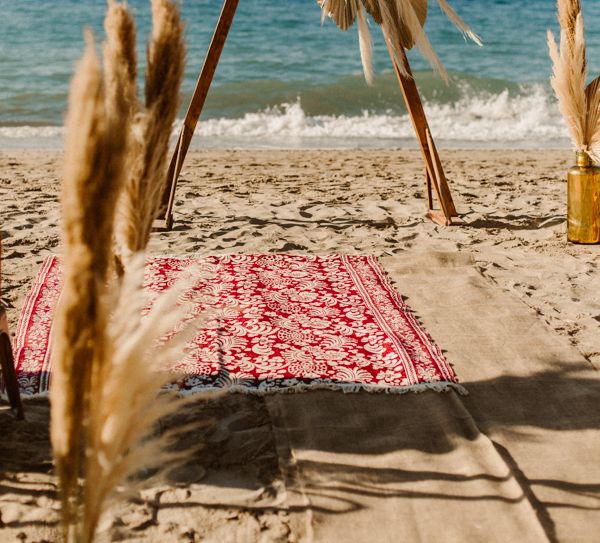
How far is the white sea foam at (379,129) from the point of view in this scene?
33.8 ft

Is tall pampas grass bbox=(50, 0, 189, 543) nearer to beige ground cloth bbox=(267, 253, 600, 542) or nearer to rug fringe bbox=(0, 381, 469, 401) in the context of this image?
beige ground cloth bbox=(267, 253, 600, 542)

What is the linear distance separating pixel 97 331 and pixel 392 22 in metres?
3.91

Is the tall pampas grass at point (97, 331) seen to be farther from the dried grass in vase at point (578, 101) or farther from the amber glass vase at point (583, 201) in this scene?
the amber glass vase at point (583, 201)

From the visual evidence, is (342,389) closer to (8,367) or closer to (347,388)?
(347,388)

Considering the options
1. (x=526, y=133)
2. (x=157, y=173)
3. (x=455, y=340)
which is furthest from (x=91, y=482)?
(x=526, y=133)

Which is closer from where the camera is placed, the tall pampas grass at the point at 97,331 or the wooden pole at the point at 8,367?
the tall pampas grass at the point at 97,331

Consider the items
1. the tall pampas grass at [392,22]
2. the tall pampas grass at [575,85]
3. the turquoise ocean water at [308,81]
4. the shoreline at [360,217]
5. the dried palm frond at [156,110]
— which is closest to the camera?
the dried palm frond at [156,110]

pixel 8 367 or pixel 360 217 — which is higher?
pixel 8 367

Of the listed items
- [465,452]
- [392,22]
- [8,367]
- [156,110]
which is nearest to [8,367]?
[8,367]

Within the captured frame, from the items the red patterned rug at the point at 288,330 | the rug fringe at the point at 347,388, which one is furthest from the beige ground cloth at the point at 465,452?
the red patterned rug at the point at 288,330

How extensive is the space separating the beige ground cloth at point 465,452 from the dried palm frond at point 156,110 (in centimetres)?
106

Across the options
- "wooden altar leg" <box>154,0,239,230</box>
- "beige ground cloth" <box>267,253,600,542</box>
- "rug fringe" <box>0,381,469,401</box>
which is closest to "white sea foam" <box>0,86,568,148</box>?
"wooden altar leg" <box>154,0,239,230</box>

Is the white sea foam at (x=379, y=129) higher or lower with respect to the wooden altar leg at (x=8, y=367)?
lower

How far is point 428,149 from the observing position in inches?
197
